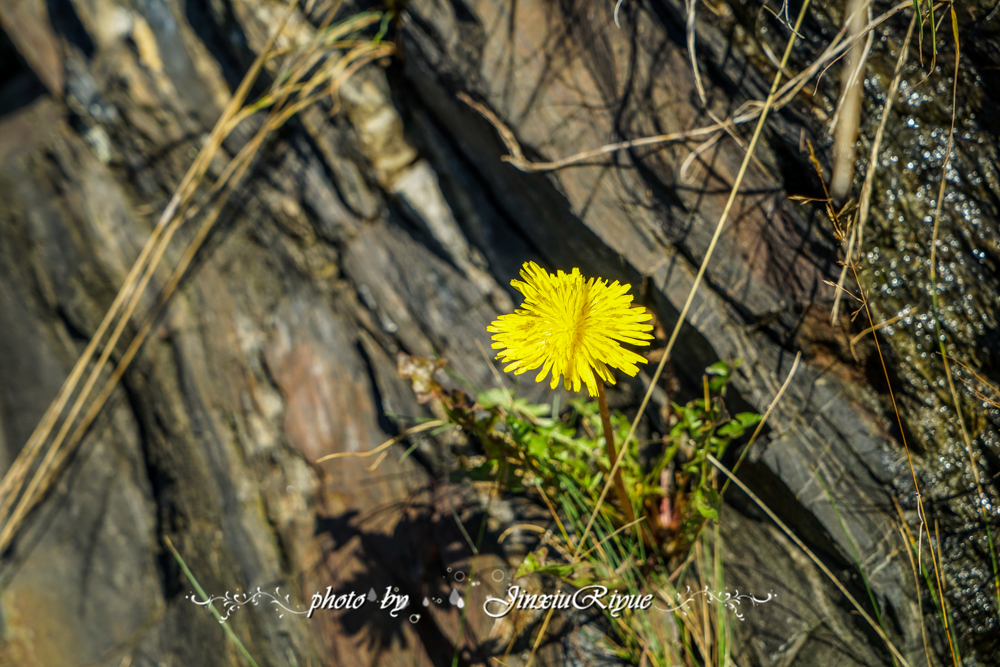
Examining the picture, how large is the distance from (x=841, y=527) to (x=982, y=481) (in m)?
0.44

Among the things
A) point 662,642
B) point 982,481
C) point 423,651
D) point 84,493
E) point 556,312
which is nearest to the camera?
point 556,312

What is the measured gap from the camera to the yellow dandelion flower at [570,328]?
140 cm

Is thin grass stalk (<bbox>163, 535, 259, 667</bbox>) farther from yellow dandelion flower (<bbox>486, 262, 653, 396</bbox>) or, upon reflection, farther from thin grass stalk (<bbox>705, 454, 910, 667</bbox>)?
thin grass stalk (<bbox>705, 454, 910, 667</bbox>)

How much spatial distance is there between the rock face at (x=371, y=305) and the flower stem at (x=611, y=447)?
0.55m

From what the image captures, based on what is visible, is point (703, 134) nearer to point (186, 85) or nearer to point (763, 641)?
point (763, 641)

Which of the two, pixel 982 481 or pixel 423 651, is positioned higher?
pixel 982 481

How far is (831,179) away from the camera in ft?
6.07

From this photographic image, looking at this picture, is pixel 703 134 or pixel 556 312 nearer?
pixel 556 312

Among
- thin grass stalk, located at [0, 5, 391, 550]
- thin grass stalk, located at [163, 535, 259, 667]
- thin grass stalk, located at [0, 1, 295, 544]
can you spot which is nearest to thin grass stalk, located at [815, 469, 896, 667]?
thin grass stalk, located at [163, 535, 259, 667]

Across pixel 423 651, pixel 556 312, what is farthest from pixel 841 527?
pixel 423 651

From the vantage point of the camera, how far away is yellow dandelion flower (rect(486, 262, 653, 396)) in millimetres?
1396

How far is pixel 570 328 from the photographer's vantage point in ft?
4.66

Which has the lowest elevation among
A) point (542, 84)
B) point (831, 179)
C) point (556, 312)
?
point (556, 312)

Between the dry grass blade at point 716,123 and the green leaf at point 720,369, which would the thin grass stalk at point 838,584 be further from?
the dry grass blade at point 716,123
